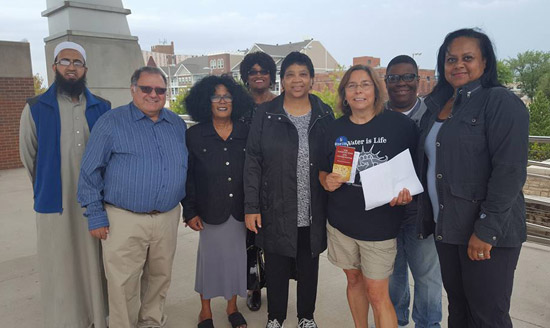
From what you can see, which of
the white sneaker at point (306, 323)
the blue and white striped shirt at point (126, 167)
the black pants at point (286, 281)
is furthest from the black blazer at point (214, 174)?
the white sneaker at point (306, 323)

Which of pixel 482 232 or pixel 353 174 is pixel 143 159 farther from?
pixel 482 232

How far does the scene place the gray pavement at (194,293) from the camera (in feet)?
10.8

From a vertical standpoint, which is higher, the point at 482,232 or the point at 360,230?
the point at 482,232

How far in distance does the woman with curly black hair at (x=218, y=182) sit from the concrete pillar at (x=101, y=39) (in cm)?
299

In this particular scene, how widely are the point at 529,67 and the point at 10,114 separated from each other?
2198 inches

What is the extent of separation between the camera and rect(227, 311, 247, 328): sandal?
321 cm

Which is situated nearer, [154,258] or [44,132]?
[44,132]

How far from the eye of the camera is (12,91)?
1033cm

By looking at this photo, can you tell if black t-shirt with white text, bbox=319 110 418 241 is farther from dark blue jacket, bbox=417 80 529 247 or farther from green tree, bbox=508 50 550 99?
green tree, bbox=508 50 550 99

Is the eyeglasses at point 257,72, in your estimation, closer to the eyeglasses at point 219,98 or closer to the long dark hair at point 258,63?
the long dark hair at point 258,63

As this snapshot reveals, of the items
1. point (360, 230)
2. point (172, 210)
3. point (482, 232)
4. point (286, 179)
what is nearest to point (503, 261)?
point (482, 232)

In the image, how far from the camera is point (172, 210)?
290 cm

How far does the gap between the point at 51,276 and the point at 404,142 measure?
275 centimetres

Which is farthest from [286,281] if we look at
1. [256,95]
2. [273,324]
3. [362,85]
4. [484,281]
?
[256,95]
